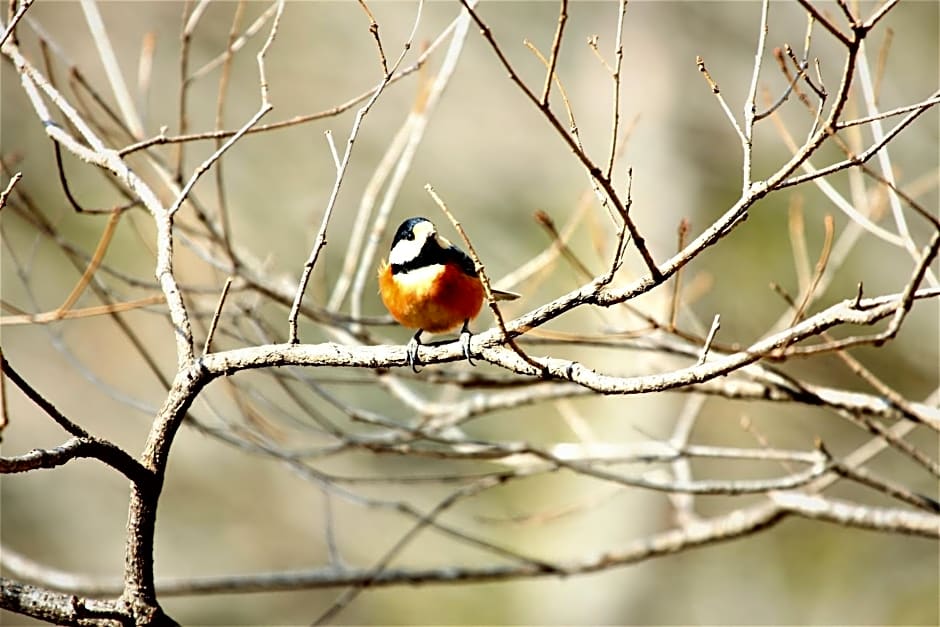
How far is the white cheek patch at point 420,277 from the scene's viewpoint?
3.04 meters

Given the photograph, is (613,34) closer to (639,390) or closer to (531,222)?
(531,222)

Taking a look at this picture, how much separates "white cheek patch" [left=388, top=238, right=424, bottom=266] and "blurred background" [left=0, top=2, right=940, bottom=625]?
3520mm

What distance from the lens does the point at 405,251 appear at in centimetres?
324

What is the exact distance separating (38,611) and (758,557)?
29.1 ft

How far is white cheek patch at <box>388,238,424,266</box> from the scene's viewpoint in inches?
126

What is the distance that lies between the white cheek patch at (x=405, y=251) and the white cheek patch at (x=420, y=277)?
74 mm

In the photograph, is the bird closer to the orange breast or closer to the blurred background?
the orange breast

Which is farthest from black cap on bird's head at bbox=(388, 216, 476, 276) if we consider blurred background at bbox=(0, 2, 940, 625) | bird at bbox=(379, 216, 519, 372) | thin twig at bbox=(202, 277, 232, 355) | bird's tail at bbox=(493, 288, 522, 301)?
blurred background at bbox=(0, 2, 940, 625)

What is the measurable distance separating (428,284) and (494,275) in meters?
6.41

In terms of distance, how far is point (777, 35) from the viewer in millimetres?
7160

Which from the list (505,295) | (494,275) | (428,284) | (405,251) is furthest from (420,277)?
(494,275)

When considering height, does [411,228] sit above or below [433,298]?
above

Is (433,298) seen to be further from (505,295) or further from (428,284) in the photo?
(505,295)

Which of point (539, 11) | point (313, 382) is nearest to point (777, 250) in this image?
point (539, 11)
